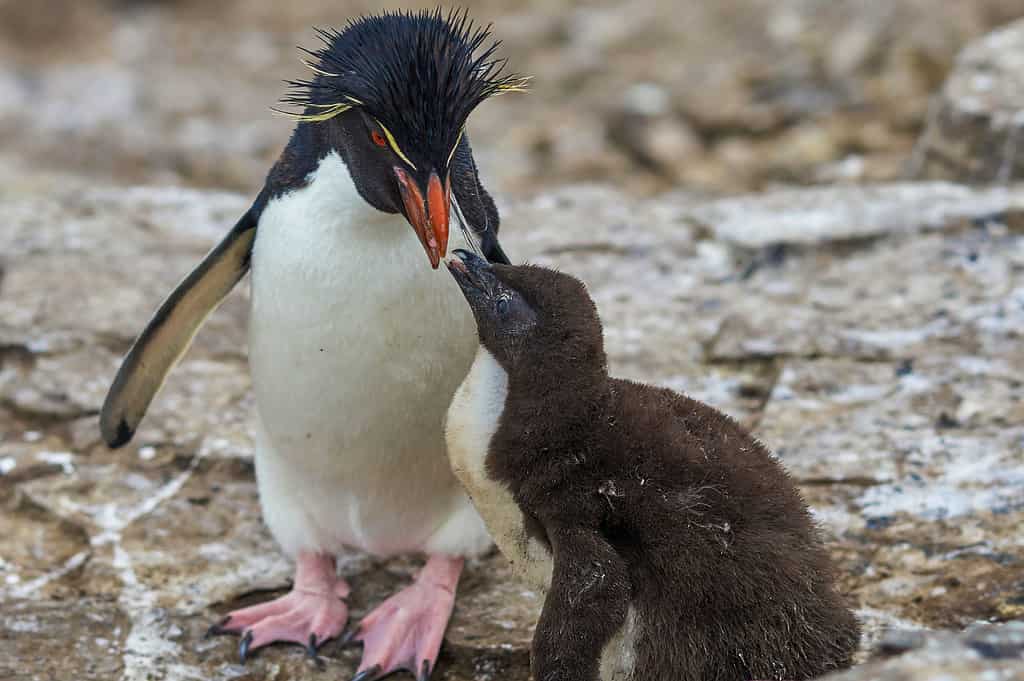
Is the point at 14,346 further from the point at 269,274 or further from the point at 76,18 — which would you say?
the point at 76,18

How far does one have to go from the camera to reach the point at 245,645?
3000 millimetres

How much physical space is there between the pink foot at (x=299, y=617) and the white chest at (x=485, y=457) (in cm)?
65

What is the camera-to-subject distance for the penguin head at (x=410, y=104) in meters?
2.59

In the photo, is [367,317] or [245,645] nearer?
[367,317]

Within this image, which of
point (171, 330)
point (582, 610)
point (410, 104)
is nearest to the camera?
point (582, 610)

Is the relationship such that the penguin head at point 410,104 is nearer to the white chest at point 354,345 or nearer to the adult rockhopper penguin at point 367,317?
the adult rockhopper penguin at point 367,317

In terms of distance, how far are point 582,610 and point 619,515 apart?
19 cm

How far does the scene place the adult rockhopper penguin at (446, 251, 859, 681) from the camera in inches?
94.3

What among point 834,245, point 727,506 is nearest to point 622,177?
point 834,245

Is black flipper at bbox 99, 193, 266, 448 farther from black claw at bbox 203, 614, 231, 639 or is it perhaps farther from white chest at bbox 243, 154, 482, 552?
black claw at bbox 203, 614, 231, 639

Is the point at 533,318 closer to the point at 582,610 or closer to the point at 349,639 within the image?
the point at 582,610

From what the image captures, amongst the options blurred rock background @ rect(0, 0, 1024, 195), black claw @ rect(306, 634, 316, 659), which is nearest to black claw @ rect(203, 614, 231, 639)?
black claw @ rect(306, 634, 316, 659)

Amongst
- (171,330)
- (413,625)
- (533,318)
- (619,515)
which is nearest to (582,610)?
(619,515)

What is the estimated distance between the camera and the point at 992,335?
3.92 metres
